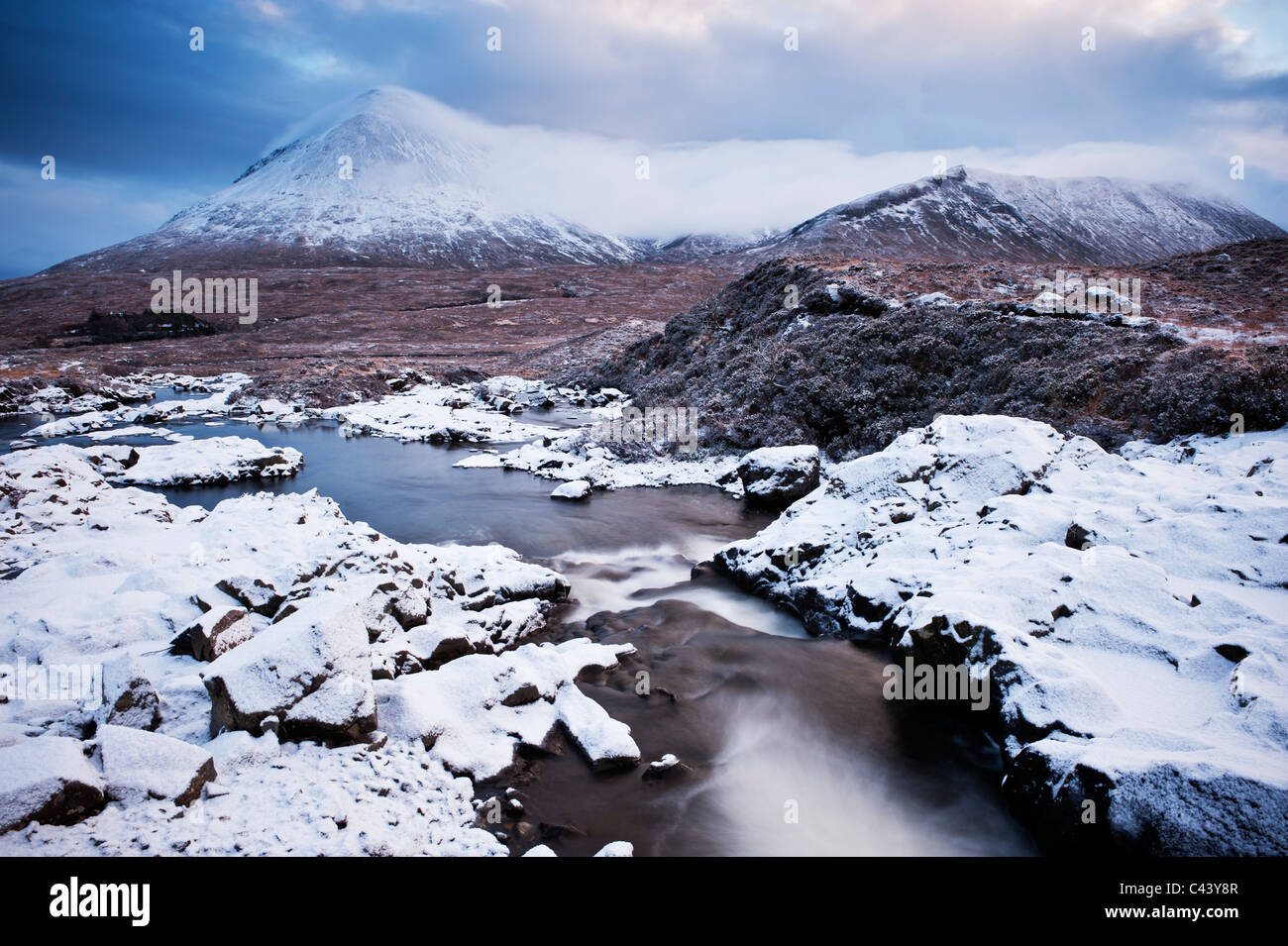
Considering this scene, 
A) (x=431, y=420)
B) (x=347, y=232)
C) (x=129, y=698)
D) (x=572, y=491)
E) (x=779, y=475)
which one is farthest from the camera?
(x=347, y=232)

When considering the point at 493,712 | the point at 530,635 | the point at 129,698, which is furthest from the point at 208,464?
the point at 493,712

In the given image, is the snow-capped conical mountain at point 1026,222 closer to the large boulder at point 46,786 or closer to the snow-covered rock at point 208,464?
the snow-covered rock at point 208,464

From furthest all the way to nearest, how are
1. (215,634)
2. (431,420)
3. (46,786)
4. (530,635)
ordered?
(431,420) < (530,635) < (215,634) < (46,786)

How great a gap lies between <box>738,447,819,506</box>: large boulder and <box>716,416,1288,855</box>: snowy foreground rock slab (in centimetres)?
341

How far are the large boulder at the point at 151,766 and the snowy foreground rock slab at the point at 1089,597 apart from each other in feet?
24.7

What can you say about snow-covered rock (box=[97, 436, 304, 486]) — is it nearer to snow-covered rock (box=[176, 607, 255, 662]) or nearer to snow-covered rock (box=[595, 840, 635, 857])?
snow-covered rock (box=[176, 607, 255, 662])

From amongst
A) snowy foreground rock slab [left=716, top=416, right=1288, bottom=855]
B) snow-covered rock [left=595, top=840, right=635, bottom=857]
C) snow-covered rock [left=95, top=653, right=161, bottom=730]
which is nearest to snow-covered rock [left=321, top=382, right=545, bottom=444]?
snowy foreground rock slab [left=716, top=416, right=1288, bottom=855]

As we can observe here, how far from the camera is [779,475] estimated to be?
17.0 metres

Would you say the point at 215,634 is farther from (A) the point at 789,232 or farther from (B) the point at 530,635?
(A) the point at 789,232

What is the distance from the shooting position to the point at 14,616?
7.76 metres

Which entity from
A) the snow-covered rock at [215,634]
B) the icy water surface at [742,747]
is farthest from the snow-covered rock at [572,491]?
the snow-covered rock at [215,634]

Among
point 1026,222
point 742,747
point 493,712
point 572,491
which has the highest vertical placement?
point 1026,222

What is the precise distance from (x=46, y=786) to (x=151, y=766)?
2.09ft
